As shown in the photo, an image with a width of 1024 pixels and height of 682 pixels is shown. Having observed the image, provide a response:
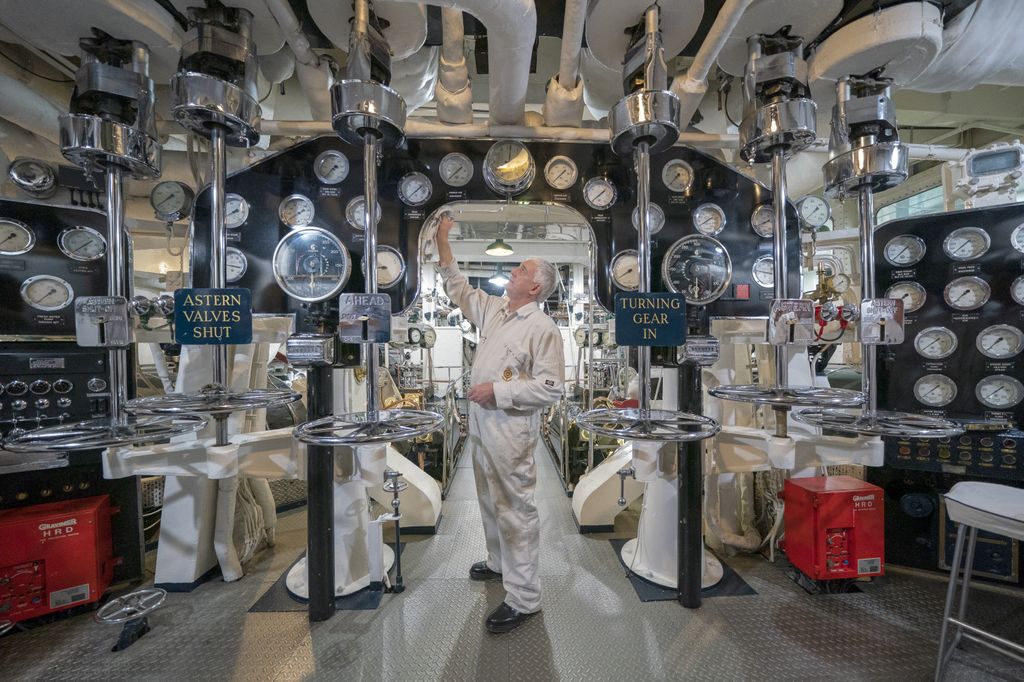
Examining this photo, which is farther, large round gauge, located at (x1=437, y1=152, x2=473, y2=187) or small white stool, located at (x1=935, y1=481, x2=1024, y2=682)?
large round gauge, located at (x1=437, y1=152, x2=473, y2=187)

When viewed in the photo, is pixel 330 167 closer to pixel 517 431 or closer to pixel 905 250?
pixel 517 431

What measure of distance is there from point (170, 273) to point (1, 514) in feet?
5.06

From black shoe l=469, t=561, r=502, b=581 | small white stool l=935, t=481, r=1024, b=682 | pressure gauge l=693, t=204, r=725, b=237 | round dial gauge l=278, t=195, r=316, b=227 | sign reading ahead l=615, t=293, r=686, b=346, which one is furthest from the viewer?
black shoe l=469, t=561, r=502, b=581

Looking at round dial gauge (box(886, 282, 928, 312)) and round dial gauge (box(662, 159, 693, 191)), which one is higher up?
round dial gauge (box(662, 159, 693, 191))

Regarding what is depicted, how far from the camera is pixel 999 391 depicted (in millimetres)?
2428

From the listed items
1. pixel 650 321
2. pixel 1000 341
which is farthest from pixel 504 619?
pixel 1000 341

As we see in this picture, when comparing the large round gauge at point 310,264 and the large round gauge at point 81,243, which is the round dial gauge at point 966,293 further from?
the large round gauge at point 81,243

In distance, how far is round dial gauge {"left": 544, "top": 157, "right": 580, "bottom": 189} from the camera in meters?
2.24

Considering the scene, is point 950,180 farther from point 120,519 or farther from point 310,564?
point 120,519

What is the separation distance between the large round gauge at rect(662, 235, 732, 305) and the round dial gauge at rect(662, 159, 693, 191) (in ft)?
0.95

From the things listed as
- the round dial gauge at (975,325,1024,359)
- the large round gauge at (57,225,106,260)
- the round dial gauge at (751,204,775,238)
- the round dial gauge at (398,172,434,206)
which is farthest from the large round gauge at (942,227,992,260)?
the large round gauge at (57,225,106,260)

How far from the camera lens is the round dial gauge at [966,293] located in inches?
96.4

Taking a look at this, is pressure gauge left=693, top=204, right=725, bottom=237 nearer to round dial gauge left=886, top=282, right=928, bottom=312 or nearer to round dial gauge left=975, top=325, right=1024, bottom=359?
round dial gauge left=886, top=282, right=928, bottom=312

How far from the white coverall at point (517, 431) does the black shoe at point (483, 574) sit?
0.40 metres
